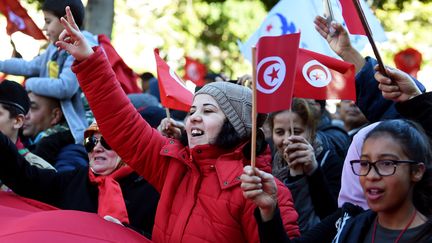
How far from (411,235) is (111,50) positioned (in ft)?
12.7

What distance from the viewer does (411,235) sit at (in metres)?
3.48

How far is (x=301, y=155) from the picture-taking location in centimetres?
488

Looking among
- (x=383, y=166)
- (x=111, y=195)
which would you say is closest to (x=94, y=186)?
(x=111, y=195)

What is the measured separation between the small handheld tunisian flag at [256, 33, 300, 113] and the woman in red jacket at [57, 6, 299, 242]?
21.2 inches

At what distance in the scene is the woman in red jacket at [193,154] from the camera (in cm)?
421

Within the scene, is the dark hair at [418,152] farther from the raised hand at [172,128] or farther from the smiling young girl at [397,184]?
the raised hand at [172,128]

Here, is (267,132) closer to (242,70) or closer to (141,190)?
(141,190)

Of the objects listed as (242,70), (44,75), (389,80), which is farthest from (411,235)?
(242,70)

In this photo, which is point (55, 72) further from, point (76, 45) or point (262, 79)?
point (262, 79)

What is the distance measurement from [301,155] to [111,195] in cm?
113

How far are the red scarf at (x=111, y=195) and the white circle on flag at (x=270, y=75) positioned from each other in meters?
1.38

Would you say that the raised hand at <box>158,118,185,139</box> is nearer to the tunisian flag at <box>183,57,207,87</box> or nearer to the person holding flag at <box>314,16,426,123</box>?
the person holding flag at <box>314,16,426,123</box>

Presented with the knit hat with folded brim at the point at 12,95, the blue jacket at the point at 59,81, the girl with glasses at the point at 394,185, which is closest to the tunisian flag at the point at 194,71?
the blue jacket at the point at 59,81

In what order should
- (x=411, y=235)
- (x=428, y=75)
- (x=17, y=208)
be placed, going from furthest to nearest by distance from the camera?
1. (x=428, y=75)
2. (x=17, y=208)
3. (x=411, y=235)
